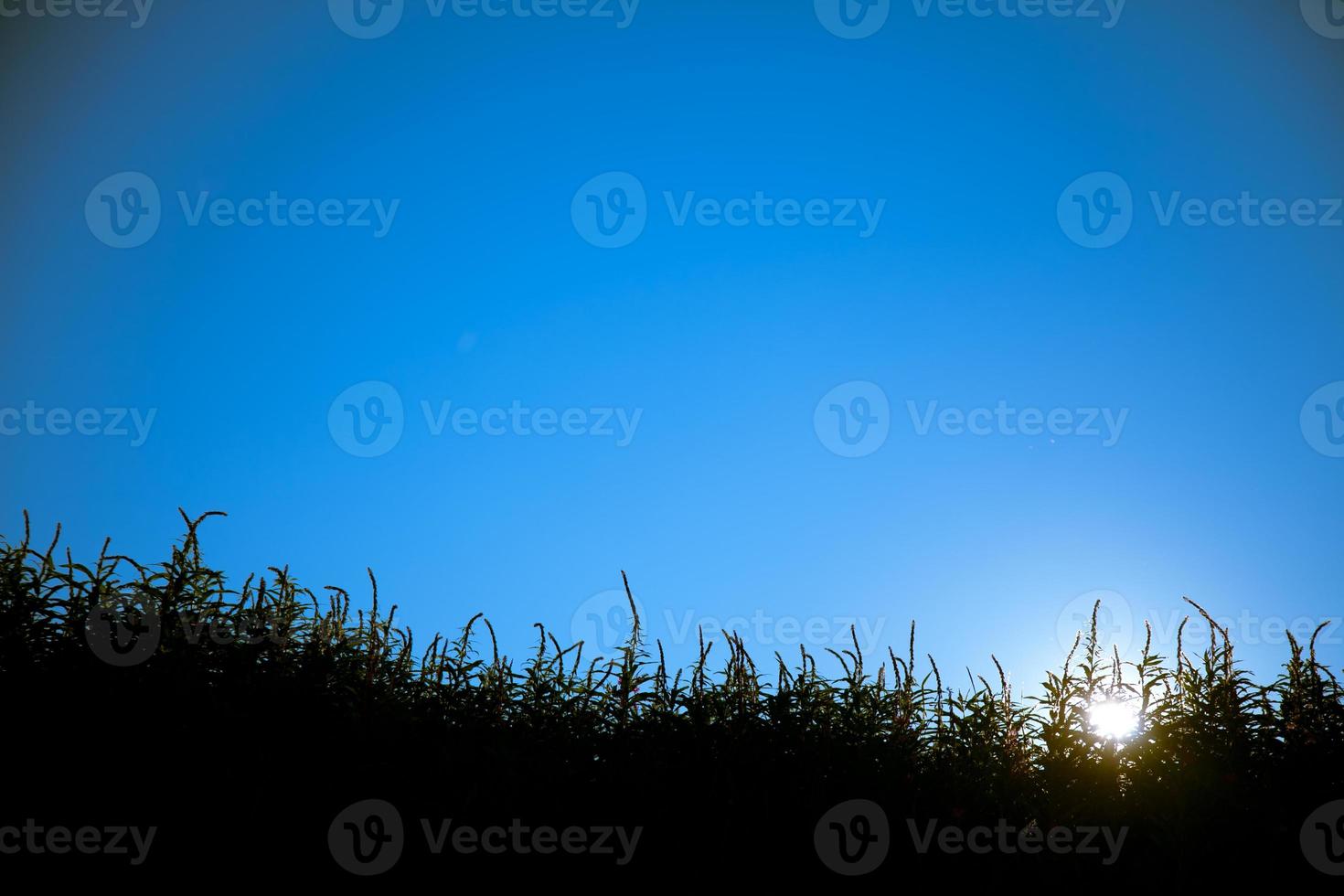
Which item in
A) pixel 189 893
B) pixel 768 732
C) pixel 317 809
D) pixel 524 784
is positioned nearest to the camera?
pixel 189 893

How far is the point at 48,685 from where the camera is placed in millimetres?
3098

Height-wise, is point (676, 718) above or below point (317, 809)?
above

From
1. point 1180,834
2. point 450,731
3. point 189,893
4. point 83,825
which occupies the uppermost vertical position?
point 450,731

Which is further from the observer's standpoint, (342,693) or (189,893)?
(342,693)

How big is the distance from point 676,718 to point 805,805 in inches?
29.3

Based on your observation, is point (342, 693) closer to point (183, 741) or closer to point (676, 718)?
point (183, 741)

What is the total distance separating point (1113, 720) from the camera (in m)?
3.93

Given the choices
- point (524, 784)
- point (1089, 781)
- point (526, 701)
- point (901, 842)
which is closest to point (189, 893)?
point (524, 784)

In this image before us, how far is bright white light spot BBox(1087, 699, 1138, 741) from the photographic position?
388 centimetres

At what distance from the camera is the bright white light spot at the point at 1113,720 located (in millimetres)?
3885

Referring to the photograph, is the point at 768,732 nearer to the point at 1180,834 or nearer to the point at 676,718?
the point at 676,718

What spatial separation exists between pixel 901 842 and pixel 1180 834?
1229 millimetres

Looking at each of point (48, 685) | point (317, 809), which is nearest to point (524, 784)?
point (317, 809)

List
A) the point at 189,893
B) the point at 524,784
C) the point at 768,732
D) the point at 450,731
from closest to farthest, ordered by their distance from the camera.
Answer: the point at 189,893 → the point at 524,784 → the point at 450,731 → the point at 768,732
